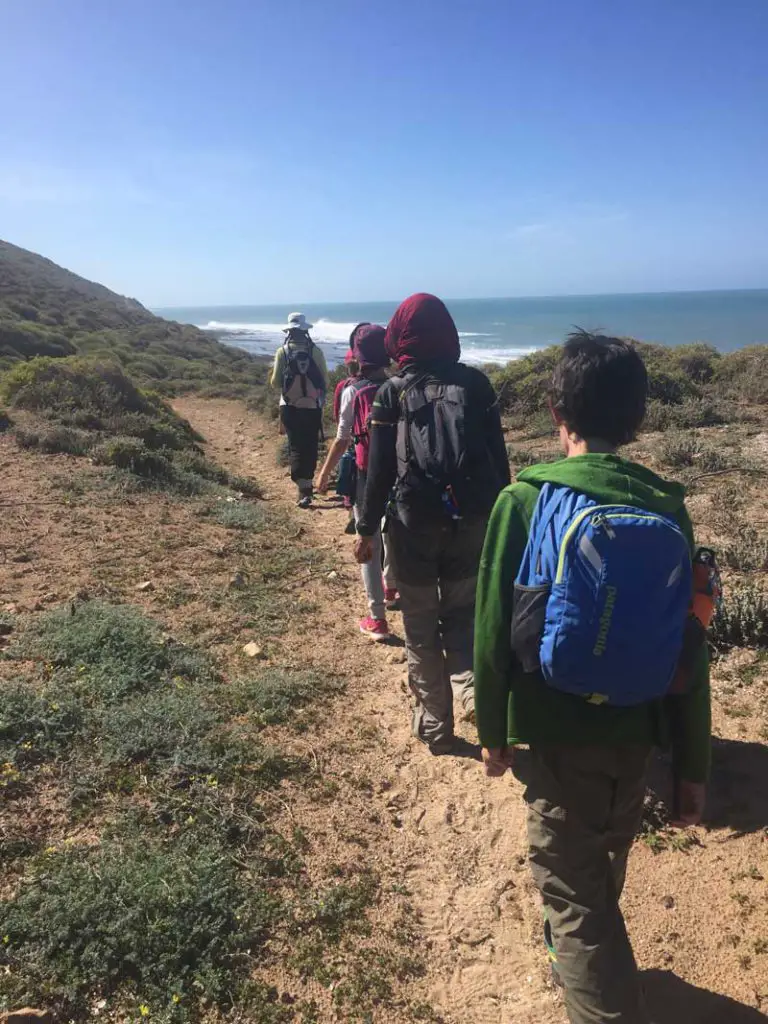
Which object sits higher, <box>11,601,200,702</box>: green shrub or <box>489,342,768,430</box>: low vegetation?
<box>489,342,768,430</box>: low vegetation

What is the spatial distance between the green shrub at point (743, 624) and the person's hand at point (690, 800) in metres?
2.27

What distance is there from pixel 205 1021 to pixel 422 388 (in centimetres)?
227

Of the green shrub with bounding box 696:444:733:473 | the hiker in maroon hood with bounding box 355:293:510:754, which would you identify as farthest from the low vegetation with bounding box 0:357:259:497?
the green shrub with bounding box 696:444:733:473

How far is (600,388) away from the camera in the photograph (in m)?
1.54

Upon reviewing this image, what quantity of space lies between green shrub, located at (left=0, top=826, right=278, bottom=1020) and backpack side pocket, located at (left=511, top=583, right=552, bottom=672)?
1427mm

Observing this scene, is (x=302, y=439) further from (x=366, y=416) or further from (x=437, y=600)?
(x=437, y=600)

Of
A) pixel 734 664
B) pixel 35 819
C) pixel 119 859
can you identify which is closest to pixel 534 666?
Result: pixel 119 859

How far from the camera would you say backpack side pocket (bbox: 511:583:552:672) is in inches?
58.2

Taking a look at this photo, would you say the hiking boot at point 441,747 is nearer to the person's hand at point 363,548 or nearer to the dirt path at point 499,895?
the dirt path at point 499,895

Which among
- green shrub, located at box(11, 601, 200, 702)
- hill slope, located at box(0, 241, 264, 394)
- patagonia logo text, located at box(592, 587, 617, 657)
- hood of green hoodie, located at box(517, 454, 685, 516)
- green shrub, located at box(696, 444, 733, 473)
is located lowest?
green shrub, located at box(11, 601, 200, 702)

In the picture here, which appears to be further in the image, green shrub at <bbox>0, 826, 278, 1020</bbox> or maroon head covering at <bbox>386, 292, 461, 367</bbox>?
maroon head covering at <bbox>386, 292, 461, 367</bbox>

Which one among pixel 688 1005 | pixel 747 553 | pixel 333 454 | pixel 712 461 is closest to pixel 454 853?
pixel 688 1005

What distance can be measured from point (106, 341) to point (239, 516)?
1921 cm

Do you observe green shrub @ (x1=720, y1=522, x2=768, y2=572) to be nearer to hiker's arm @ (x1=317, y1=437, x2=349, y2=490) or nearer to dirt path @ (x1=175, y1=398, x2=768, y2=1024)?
dirt path @ (x1=175, y1=398, x2=768, y2=1024)
